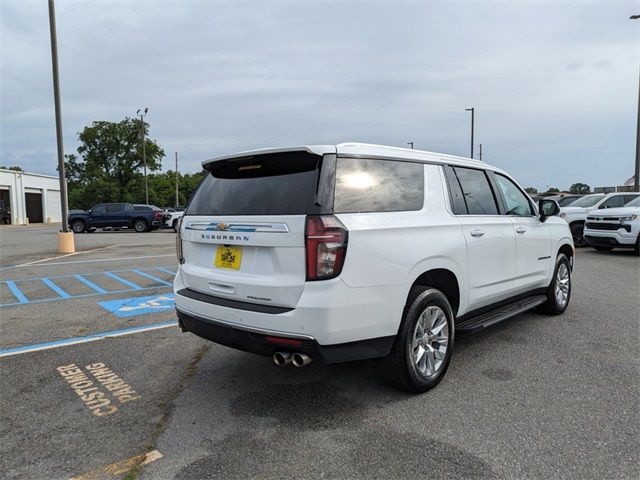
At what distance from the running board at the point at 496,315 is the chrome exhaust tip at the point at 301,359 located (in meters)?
1.59

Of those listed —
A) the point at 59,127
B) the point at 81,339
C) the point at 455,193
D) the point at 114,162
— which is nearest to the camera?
the point at 455,193

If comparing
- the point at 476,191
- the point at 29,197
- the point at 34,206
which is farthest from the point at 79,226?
the point at 476,191

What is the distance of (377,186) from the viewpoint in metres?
3.38

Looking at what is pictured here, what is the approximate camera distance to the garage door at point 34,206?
157 feet

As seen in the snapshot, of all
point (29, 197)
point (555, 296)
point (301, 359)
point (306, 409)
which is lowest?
point (306, 409)

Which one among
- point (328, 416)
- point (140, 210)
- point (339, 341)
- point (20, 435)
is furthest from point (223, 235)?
point (140, 210)

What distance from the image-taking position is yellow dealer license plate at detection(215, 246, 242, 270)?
3303 mm

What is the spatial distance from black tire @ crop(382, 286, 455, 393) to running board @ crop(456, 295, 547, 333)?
552mm

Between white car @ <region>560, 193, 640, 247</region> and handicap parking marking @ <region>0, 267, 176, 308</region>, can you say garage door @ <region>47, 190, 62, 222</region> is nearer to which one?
handicap parking marking @ <region>0, 267, 176, 308</region>

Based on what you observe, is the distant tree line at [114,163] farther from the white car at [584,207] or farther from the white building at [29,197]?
the white car at [584,207]

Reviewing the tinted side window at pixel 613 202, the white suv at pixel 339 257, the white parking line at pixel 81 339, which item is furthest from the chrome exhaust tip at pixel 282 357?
the tinted side window at pixel 613 202

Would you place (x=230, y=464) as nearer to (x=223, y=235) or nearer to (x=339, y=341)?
(x=339, y=341)

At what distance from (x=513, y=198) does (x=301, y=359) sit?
3.34m

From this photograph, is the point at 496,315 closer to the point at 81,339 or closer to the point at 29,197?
the point at 81,339
